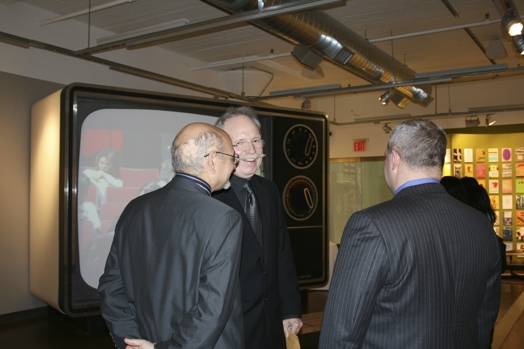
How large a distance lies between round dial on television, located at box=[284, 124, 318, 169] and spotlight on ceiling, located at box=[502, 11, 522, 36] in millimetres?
1834

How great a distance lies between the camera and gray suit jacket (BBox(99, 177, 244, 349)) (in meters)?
1.38

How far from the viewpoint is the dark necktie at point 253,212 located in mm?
1987

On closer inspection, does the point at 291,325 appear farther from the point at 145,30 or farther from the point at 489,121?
the point at 489,121

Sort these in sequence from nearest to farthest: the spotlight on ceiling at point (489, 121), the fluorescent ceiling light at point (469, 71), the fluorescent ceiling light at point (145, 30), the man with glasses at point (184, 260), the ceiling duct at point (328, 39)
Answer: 1. the man with glasses at point (184, 260)
2. the ceiling duct at point (328, 39)
3. the fluorescent ceiling light at point (145, 30)
4. the fluorescent ceiling light at point (469, 71)
5. the spotlight on ceiling at point (489, 121)

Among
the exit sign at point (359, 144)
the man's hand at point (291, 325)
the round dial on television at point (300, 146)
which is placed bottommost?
the man's hand at point (291, 325)

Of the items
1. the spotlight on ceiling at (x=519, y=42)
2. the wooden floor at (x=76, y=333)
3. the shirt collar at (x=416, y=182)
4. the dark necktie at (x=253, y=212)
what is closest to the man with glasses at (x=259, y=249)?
the dark necktie at (x=253, y=212)

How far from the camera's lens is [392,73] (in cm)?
599

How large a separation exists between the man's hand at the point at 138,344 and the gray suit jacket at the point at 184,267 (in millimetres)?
22

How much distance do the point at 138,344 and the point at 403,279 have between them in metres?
0.80

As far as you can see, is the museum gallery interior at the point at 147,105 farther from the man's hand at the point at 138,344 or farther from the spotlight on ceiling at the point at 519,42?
the man's hand at the point at 138,344

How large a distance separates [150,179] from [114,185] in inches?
11.6

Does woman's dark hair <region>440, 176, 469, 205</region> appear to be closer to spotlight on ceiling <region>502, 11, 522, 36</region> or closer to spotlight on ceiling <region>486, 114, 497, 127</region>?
spotlight on ceiling <region>502, 11, 522, 36</region>

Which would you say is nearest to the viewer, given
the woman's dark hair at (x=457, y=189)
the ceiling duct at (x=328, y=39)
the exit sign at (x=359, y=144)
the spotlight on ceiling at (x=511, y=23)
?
the woman's dark hair at (x=457, y=189)

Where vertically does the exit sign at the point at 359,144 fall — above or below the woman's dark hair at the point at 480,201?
above
